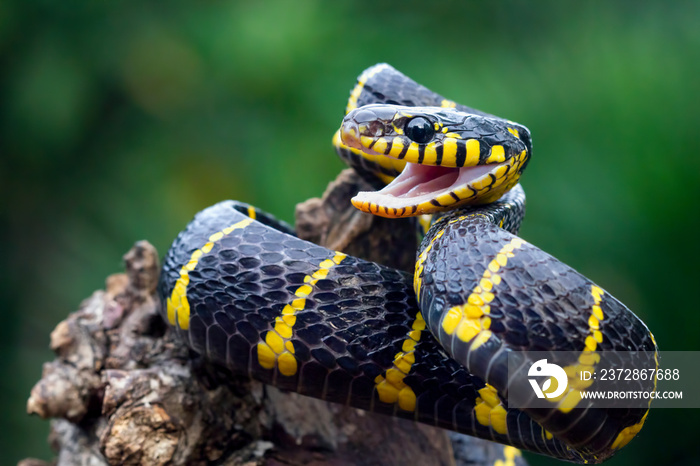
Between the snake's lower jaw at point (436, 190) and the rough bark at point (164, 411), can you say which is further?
the rough bark at point (164, 411)

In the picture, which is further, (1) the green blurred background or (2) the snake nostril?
(1) the green blurred background

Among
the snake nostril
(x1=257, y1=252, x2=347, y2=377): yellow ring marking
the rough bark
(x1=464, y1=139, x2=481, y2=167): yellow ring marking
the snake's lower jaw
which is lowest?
the rough bark

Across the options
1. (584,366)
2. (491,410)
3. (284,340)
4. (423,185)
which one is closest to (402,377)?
(491,410)

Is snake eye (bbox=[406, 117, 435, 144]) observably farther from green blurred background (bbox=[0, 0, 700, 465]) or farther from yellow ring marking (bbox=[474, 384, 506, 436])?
green blurred background (bbox=[0, 0, 700, 465])

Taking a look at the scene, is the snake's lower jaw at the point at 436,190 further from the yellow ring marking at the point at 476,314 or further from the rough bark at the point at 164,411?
the rough bark at the point at 164,411

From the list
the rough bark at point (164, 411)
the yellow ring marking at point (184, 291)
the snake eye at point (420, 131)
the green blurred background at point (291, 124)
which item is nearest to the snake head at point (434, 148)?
the snake eye at point (420, 131)

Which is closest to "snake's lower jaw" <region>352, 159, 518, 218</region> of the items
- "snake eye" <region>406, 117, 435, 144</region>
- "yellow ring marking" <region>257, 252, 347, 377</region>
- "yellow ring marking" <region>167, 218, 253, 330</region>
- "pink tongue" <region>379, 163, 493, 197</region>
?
"pink tongue" <region>379, 163, 493, 197</region>

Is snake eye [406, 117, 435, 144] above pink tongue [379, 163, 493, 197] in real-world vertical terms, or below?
above
